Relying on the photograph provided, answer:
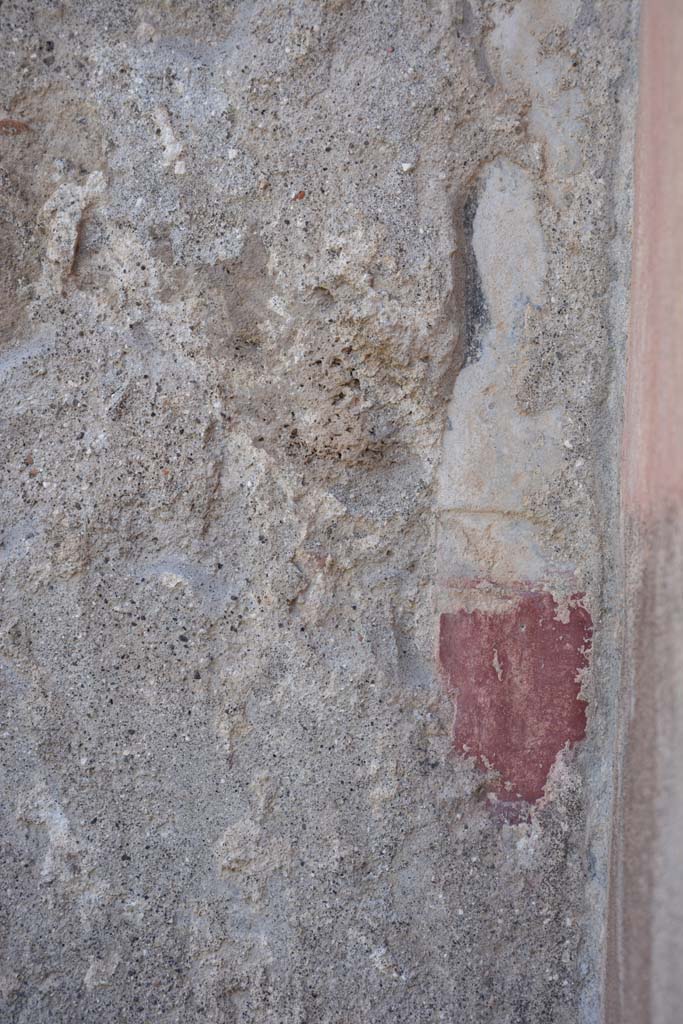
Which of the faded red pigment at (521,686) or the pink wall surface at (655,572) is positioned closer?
the pink wall surface at (655,572)

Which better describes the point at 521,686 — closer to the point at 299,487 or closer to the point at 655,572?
the point at 655,572

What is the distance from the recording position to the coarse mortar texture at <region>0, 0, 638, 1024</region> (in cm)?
95

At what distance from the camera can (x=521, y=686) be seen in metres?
0.98

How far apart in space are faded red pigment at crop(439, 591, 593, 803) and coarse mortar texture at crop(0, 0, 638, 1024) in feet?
0.03

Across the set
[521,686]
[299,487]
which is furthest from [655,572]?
[299,487]

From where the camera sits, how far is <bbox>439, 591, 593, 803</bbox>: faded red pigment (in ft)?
3.20

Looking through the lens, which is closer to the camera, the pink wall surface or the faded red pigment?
the pink wall surface

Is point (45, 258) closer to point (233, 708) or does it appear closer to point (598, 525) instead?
point (233, 708)

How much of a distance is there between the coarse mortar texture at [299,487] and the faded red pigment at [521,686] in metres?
0.01

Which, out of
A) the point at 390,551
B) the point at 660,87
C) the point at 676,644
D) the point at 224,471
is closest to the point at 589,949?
the point at 676,644

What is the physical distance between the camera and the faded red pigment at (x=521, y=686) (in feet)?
3.20

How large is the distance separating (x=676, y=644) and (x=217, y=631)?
0.47 metres

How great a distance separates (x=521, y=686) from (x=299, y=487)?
31cm

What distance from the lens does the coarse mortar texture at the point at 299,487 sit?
95cm
